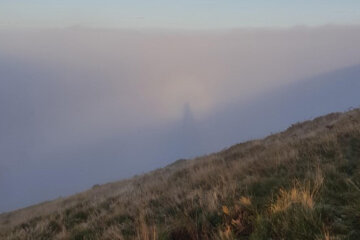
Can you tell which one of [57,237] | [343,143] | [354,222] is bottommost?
[354,222]

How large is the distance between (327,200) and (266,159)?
3508 mm

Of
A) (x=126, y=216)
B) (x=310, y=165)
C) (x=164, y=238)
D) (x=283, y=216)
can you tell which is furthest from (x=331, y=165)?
(x=126, y=216)

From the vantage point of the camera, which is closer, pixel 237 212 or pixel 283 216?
pixel 283 216

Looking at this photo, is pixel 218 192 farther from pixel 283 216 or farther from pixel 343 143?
pixel 343 143

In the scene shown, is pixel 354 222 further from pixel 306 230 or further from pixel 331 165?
pixel 331 165

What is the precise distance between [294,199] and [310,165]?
8.88 feet

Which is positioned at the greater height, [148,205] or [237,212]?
[148,205]

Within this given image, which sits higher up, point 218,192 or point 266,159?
point 266,159

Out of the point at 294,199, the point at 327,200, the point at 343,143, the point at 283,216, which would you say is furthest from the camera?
the point at 343,143

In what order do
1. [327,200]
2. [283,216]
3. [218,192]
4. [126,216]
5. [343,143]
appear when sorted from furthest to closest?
[343,143]
[126,216]
[218,192]
[327,200]
[283,216]

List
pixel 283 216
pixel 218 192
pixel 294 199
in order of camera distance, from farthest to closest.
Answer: pixel 218 192, pixel 294 199, pixel 283 216

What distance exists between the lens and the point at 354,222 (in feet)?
12.7

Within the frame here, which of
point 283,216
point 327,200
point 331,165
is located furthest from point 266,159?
point 283,216

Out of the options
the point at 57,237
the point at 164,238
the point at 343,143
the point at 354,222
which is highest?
the point at 343,143
